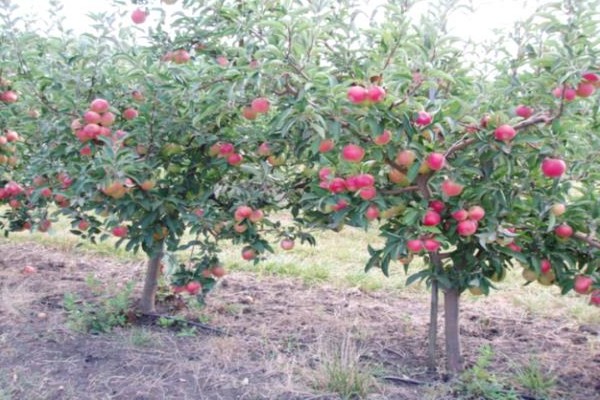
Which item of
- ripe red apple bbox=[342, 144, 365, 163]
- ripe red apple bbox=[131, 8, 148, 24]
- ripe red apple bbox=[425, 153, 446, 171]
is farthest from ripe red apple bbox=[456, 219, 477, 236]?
ripe red apple bbox=[131, 8, 148, 24]

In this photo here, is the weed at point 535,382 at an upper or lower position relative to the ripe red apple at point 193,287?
lower

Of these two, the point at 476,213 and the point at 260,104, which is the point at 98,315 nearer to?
the point at 260,104

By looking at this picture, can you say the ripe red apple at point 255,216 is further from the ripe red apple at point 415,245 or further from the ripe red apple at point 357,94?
the ripe red apple at point 357,94

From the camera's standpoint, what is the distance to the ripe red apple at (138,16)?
2.94 meters

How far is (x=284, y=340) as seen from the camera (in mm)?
3496

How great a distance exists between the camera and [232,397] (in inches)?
110

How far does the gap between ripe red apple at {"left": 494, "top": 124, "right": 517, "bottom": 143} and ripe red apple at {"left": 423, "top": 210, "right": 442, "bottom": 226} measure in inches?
16.3

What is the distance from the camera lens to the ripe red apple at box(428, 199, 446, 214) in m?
2.61

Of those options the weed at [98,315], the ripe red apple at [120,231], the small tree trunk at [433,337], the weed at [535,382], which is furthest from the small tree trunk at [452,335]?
the weed at [98,315]

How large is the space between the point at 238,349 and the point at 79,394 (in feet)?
2.80

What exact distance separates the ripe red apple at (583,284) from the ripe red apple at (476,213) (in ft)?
1.84

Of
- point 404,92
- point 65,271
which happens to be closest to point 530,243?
point 404,92

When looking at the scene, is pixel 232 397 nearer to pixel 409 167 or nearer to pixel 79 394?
pixel 79 394

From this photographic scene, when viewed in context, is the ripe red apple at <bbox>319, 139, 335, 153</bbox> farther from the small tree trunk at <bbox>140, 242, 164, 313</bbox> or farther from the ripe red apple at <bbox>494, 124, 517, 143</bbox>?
the small tree trunk at <bbox>140, 242, 164, 313</bbox>
